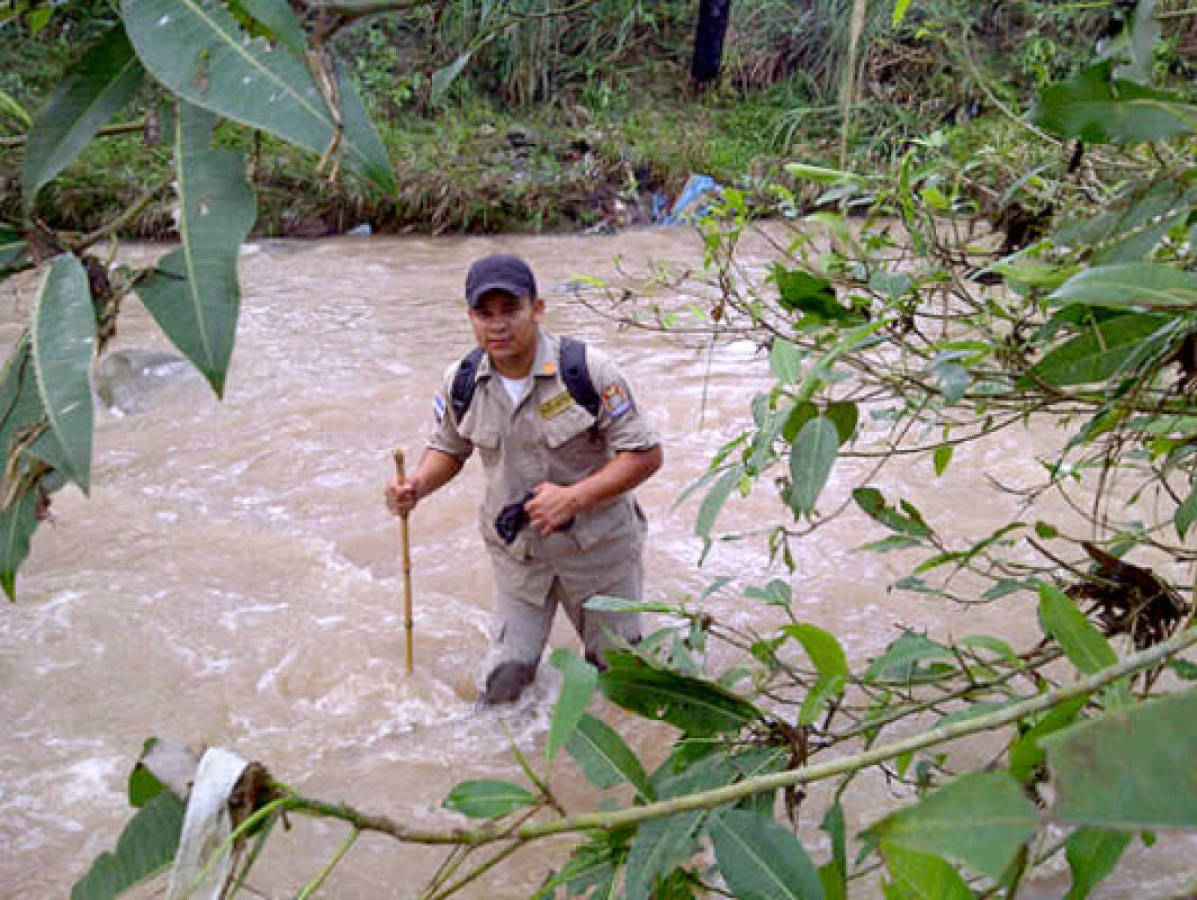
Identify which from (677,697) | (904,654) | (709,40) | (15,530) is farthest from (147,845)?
(709,40)

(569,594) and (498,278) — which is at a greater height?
(498,278)

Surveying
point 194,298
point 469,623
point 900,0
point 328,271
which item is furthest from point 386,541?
point 328,271

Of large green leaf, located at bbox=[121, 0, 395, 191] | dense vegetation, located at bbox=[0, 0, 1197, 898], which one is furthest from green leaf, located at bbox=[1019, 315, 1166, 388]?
large green leaf, located at bbox=[121, 0, 395, 191]

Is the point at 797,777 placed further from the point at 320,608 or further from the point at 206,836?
the point at 320,608

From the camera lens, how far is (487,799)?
918mm

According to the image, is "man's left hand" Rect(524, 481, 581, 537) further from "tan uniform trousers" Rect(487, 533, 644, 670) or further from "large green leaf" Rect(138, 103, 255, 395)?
"large green leaf" Rect(138, 103, 255, 395)

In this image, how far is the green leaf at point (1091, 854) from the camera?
748mm

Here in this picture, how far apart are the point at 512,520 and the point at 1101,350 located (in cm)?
199

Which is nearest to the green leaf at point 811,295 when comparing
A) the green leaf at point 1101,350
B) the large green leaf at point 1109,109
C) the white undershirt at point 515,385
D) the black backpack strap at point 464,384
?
the green leaf at point 1101,350

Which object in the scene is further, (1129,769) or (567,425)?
(567,425)

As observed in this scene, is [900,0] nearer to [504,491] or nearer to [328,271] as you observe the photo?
[504,491]

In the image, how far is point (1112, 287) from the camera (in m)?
0.74

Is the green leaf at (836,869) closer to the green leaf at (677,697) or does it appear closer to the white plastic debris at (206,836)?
the green leaf at (677,697)

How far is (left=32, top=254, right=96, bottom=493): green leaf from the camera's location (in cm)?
53
